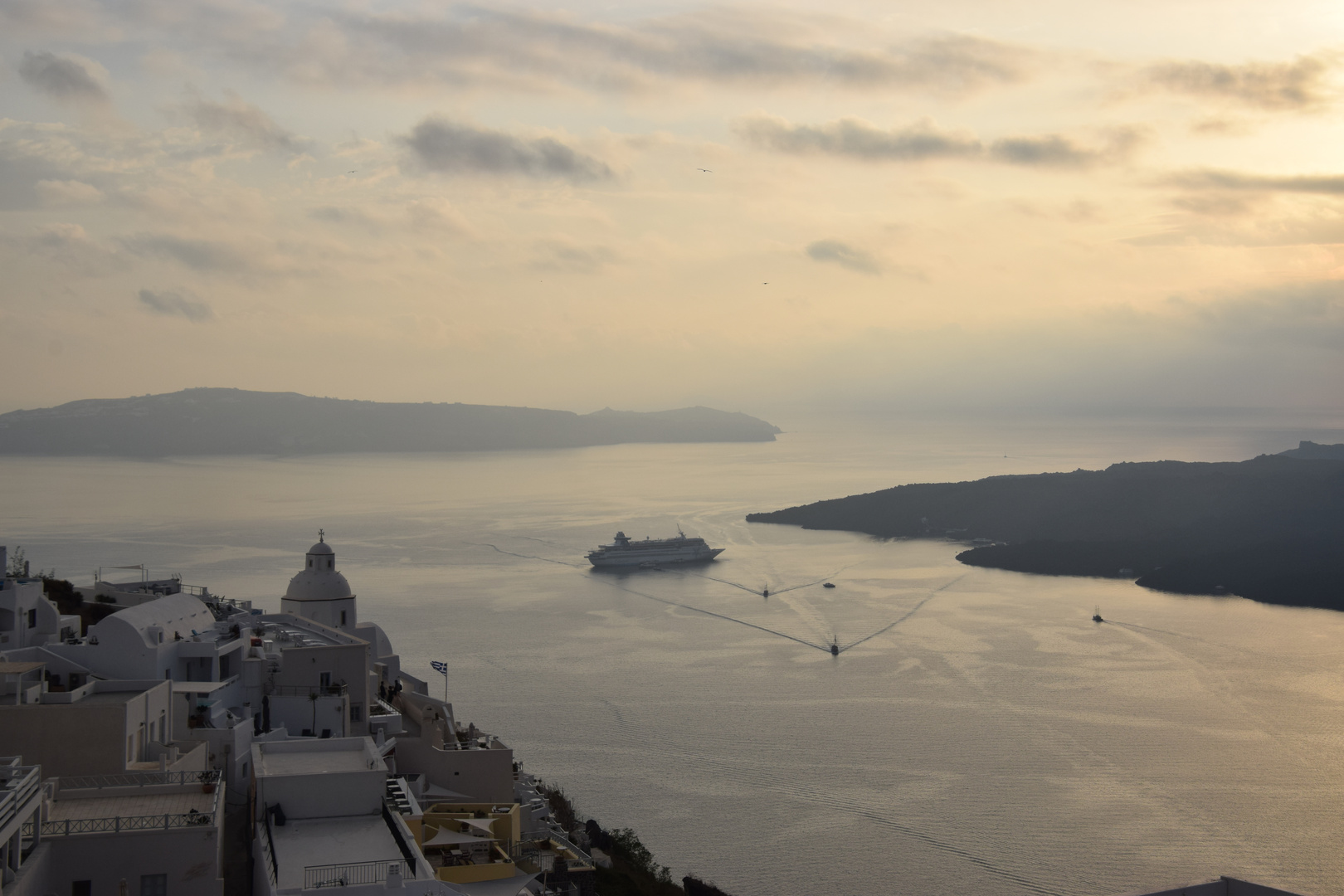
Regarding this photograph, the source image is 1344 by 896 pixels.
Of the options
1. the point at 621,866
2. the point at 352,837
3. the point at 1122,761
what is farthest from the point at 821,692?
the point at 352,837

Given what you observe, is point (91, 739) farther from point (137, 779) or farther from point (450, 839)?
point (450, 839)

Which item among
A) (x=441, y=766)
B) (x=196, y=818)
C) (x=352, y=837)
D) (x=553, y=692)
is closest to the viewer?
(x=196, y=818)

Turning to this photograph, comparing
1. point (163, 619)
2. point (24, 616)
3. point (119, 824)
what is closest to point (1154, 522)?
point (163, 619)

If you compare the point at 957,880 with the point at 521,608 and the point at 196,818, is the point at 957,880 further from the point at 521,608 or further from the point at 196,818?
the point at 521,608

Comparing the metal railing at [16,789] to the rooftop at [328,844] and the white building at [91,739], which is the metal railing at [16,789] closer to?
the rooftop at [328,844]

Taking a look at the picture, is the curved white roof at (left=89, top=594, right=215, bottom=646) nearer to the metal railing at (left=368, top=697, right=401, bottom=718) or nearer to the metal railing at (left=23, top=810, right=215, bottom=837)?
the metal railing at (left=368, top=697, right=401, bottom=718)

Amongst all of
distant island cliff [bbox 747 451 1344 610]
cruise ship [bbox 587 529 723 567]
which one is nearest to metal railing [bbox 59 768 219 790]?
cruise ship [bbox 587 529 723 567]

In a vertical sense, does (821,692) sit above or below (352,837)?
below

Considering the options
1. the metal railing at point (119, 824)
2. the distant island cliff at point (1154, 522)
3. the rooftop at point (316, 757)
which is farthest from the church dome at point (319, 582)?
the distant island cliff at point (1154, 522)
